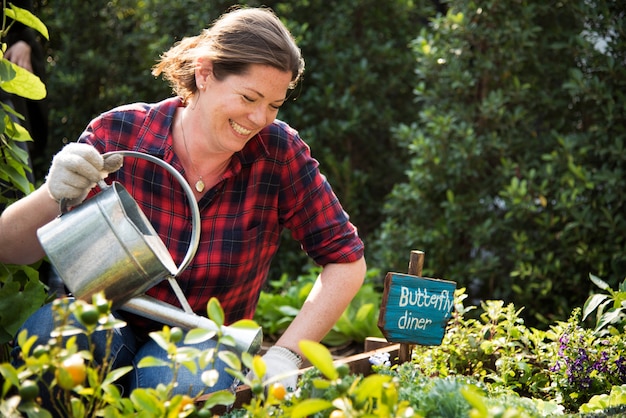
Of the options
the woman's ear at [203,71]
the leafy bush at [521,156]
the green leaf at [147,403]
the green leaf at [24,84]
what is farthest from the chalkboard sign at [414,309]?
the leafy bush at [521,156]

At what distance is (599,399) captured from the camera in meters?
1.50

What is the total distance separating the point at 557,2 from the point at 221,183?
2.09 metres

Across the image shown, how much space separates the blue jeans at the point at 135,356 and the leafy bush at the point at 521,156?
1.71 meters

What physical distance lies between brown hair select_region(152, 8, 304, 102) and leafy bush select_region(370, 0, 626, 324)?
4.99 ft

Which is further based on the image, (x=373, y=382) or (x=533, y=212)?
(x=533, y=212)

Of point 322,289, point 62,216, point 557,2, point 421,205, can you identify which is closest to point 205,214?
point 322,289

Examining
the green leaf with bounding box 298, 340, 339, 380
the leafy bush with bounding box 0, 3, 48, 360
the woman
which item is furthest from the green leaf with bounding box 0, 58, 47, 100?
the green leaf with bounding box 298, 340, 339, 380

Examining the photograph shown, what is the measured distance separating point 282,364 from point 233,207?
415mm

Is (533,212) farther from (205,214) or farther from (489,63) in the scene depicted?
(205,214)

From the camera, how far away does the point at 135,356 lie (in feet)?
5.67

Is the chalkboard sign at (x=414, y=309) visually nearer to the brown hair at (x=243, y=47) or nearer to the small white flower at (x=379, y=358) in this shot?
the small white flower at (x=379, y=358)

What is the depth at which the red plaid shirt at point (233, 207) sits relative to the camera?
1.80 meters

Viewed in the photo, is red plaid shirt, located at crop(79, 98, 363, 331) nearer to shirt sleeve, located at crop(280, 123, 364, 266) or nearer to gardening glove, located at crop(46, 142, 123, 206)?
shirt sleeve, located at crop(280, 123, 364, 266)

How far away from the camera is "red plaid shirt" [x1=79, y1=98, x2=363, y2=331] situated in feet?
5.90
